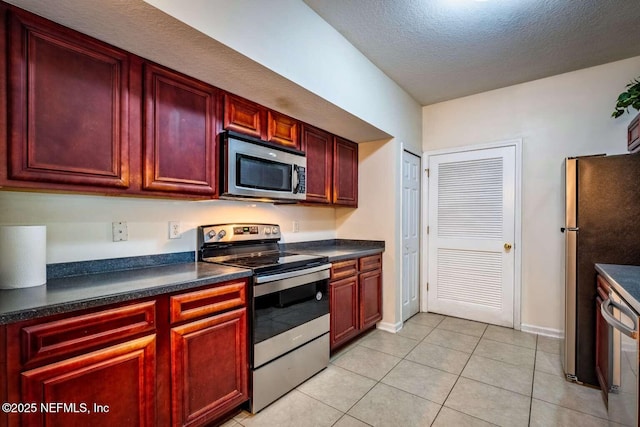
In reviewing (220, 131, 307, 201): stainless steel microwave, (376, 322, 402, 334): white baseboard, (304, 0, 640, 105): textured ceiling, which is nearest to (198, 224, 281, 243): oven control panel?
(220, 131, 307, 201): stainless steel microwave

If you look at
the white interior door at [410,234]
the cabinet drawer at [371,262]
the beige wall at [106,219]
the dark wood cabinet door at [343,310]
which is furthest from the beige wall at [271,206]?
the dark wood cabinet door at [343,310]

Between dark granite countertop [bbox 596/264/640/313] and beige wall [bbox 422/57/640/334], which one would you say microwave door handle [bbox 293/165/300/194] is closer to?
dark granite countertop [bbox 596/264/640/313]

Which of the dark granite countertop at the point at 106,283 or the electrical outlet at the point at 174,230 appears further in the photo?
the electrical outlet at the point at 174,230

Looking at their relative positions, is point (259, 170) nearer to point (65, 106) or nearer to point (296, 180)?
point (296, 180)

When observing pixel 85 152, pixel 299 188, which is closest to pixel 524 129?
pixel 299 188

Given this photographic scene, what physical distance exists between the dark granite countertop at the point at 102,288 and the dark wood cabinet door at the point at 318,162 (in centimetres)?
124

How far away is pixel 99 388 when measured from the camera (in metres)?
1.25

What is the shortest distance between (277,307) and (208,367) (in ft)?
1.73

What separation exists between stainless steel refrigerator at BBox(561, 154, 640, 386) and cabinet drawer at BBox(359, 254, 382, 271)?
1538mm

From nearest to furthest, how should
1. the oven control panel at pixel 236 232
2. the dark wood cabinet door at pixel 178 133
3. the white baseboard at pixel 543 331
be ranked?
the dark wood cabinet door at pixel 178 133, the oven control panel at pixel 236 232, the white baseboard at pixel 543 331

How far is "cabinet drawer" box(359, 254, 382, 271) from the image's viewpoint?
2925 mm

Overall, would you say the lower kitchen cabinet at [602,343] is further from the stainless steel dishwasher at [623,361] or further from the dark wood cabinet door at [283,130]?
the dark wood cabinet door at [283,130]

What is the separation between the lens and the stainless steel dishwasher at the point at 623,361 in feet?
4.13

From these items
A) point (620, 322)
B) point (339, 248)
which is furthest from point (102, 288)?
point (620, 322)
